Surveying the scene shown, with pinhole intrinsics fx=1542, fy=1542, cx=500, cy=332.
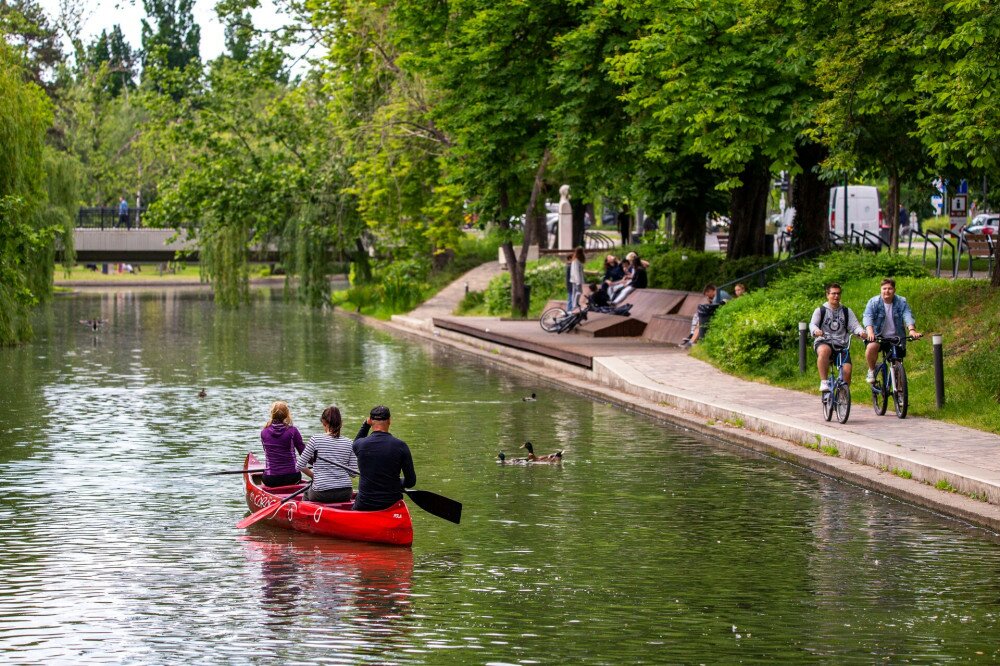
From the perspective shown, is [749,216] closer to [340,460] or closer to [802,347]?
[802,347]

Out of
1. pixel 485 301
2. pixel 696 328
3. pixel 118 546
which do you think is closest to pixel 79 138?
pixel 485 301

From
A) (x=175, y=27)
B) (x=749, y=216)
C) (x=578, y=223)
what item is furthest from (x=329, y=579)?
(x=175, y=27)

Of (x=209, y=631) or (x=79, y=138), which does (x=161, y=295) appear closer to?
(x=79, y=138)

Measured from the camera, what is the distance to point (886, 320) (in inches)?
801

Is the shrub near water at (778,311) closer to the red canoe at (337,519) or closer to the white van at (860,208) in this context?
the red canoe at (337,519)

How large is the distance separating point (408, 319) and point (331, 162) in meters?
8.27

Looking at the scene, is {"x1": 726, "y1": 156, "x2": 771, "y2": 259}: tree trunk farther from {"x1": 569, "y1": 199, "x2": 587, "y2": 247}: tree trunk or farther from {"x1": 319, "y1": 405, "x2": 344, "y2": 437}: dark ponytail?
{"x1": 569, "y1": 199, "x2": 587, "y2": 247}: tree trunk

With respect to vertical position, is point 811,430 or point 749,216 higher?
point 749,216

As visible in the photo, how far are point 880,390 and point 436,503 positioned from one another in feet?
28.4

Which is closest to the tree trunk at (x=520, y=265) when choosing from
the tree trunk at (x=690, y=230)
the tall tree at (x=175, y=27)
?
the tree trunk at (x=690, y=230)

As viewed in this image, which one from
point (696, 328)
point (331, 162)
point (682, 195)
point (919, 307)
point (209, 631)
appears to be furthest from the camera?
point (331, 162)

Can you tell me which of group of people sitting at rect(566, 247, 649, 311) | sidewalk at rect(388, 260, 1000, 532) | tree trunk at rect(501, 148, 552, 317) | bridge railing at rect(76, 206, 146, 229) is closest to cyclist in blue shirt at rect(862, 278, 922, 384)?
sidewalk at rect(388, 260, 1000, 532)

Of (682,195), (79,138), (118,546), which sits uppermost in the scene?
(79,138)

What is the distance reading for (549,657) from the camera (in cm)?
948
